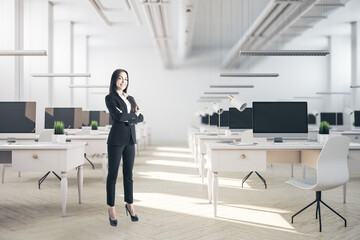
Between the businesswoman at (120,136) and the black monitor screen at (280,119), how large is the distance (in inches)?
58.1

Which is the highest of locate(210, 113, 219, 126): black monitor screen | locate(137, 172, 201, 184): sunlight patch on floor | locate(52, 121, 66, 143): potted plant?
locate(210, 113, 219, 126): black monitor screen

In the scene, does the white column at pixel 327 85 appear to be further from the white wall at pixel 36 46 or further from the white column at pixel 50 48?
the white wall at pixel 36 46

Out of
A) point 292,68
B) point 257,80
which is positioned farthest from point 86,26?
point 292,68

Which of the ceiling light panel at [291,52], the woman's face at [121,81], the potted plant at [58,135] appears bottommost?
the potted plant at [58,135]

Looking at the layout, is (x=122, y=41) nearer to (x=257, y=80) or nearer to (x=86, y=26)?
(x=86, y=26)

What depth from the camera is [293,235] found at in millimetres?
3205

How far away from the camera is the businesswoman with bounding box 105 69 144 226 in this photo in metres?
3.44

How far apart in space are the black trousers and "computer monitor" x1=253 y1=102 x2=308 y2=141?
154 cm

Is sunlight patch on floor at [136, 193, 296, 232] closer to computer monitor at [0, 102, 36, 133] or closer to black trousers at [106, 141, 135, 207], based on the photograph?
black trousers at [106, 141, 135, 207]

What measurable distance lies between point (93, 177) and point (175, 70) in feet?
36.2

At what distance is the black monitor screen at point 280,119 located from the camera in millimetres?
4191

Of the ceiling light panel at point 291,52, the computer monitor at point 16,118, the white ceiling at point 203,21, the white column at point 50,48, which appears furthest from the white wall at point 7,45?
the ceiling light panel at point 291,52

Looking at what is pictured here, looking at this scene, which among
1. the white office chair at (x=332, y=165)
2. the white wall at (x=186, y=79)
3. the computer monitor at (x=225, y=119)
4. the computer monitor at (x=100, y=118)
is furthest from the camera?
the white wall at (x=186, y=79)

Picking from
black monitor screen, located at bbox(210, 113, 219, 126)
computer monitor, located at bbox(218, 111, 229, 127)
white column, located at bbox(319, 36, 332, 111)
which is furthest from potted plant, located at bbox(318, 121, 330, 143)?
white column, located at bbox(319, 36, 332, 111)
